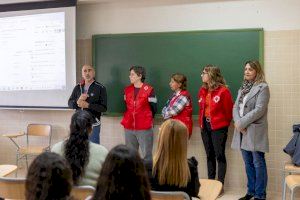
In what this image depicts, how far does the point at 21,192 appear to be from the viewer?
7.48 feet

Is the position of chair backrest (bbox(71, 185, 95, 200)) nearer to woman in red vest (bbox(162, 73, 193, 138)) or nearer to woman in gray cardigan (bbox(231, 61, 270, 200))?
woman in gray cardigan (bbox(231, 61, 270, 200))

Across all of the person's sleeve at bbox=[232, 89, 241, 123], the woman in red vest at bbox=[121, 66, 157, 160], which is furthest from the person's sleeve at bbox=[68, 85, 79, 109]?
the person's sleeve at bbox=[232, 89, 241, 123]

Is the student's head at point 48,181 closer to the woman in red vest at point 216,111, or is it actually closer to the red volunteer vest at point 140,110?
the woman in red vest at point 216,111

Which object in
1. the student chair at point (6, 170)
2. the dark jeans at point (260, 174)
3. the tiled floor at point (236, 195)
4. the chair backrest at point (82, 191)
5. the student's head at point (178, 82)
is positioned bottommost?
the tiled floor at point (236, 195)

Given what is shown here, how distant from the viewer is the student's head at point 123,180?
1.33 meters

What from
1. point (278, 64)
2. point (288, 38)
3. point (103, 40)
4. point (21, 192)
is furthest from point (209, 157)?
point (21, 192)

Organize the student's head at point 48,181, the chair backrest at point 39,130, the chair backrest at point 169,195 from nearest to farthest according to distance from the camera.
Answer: the student's head at point 48,181 < the chair backrest at point 169,195 < the chair backrest at point 39,130

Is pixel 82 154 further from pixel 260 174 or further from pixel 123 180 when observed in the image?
pixel 260 174

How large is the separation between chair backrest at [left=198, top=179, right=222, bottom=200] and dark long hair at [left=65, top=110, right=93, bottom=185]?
769mm

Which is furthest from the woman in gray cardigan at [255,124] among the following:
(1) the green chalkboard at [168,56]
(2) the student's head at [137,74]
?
(2) the student's head at [137,74]

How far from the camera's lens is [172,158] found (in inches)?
84.1

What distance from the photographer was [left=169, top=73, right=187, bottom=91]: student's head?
4.59 m

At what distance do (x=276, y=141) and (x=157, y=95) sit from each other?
1.57 m

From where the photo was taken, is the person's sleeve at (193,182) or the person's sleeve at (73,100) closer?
the person's sleeve at (193,182)
